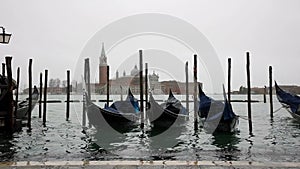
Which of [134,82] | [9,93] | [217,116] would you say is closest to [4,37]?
[9,93]

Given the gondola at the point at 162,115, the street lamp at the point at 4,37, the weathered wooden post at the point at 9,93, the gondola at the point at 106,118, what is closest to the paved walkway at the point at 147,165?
the street lamp at the point at 4,37

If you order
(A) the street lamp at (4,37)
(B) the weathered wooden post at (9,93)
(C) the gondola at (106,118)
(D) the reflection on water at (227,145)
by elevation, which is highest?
(A) the street lamp at (4,37)

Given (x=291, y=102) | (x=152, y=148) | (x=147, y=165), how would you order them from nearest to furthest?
1. (x=147, y=165)
2. (x=152, y=148)
3. (x=291, y=102)

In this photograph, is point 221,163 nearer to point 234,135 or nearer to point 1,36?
point 1,36

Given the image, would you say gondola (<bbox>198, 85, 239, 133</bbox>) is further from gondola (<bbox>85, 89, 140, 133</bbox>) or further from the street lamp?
the street lamp

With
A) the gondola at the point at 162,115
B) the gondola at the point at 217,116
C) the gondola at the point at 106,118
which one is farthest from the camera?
the gondola at the point at 162,115

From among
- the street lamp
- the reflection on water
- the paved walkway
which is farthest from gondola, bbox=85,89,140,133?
the paved walkway

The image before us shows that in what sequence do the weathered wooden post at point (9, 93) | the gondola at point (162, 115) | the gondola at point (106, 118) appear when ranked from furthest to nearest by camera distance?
the gondola at point (162, 115), the gondola at point (106, 118), the weathered wooden post at point (9, 93)

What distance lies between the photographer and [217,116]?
39.5ft

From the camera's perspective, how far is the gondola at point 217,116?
459 inches

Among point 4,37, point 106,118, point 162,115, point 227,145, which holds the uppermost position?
point 4,37

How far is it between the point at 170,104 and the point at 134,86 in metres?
7.96

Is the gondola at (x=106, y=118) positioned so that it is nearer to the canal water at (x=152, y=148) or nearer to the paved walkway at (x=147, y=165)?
the canal water at (x=152, y=148)

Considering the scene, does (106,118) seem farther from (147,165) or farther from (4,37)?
(147,165)
